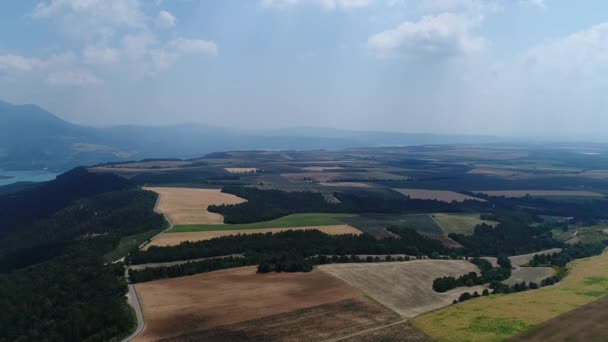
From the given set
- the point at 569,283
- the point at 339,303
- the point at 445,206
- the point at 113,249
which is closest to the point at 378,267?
the point at 339,303

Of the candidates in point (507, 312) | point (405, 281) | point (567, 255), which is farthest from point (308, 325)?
point (567, 255)

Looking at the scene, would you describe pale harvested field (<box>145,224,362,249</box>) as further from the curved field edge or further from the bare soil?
the curved field edge

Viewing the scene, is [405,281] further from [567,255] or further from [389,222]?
[389,222]

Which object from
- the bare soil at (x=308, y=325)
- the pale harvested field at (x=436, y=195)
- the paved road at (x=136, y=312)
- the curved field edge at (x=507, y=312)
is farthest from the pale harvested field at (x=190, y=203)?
the curved field edge at (x=507, y=312)

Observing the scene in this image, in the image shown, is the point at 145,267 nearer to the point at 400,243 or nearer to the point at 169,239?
the point at 169,239

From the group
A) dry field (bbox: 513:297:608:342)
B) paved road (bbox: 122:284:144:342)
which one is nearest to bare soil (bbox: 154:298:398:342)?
paved road (bbox: 122:284:144:342)

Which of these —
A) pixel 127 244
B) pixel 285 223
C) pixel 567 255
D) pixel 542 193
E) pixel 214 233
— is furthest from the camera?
pixel 542 193
